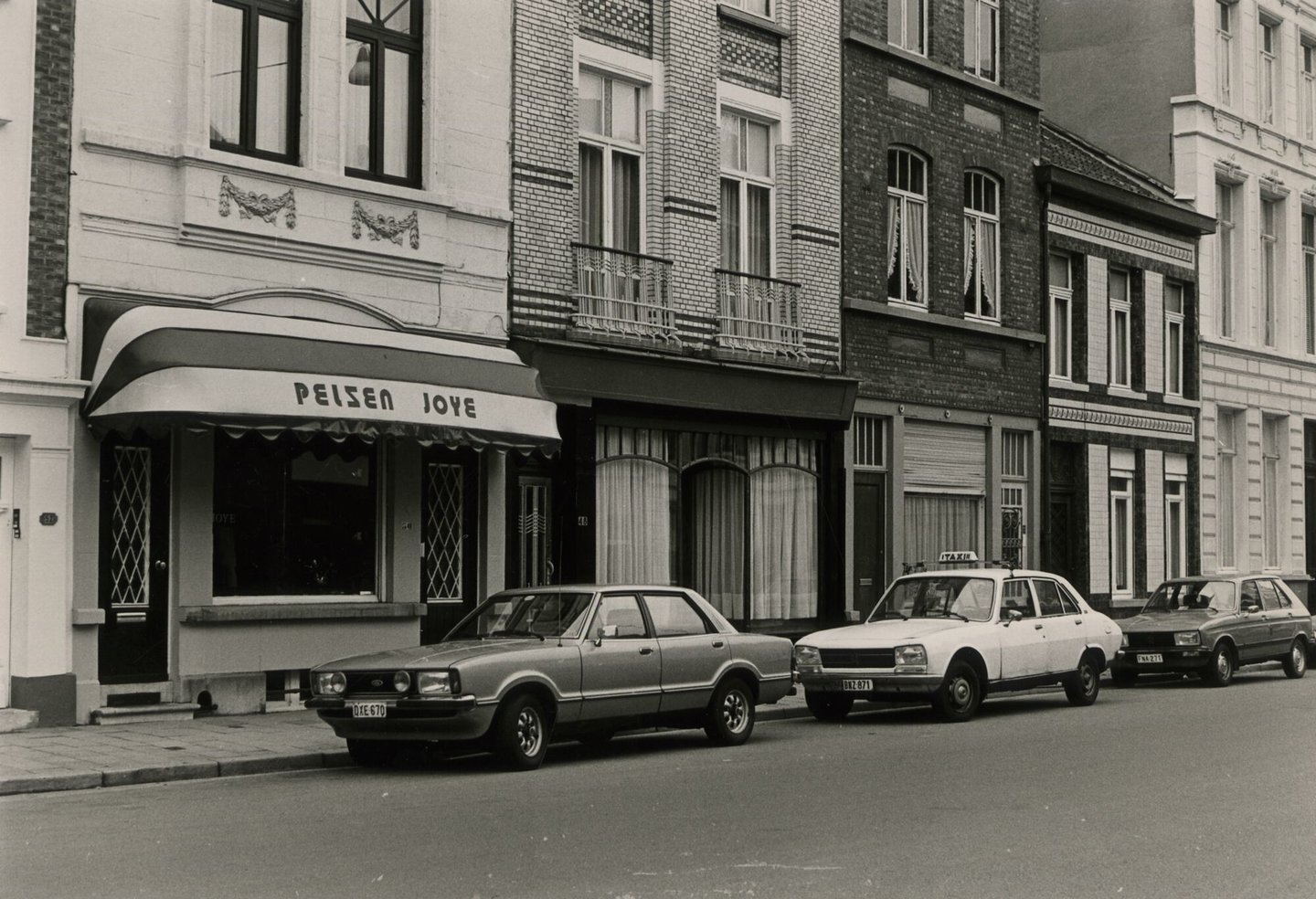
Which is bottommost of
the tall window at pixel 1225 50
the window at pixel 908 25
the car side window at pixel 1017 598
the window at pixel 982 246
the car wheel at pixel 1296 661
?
the car wheel at pixel 1296 661

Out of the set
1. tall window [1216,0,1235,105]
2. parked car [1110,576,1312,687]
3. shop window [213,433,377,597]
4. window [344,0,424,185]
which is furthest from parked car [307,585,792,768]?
tall window [1216,0,1235,105]

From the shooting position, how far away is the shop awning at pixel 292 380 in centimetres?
1434

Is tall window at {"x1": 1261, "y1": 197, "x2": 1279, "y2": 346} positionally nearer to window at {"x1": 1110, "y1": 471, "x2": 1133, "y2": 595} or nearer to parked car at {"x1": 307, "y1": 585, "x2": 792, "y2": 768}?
window at {"x1": 1110, "y1": 471, "x2": 1133, "y2": 595}

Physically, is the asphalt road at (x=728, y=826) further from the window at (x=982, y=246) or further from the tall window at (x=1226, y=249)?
the tall window at (x=1226, y=249)

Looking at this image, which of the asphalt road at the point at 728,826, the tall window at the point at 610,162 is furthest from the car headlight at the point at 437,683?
the tall window at the point at 610,162

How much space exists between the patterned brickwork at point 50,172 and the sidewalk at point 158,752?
12.1 feet

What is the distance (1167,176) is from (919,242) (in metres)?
9.69

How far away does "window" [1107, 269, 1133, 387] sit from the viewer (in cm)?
2936

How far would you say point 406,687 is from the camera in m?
12.1

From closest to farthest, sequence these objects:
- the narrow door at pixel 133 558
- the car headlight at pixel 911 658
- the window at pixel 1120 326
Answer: the narrow door at pixel 133 558
the car headlight at pixel 911 658
the window at pixel 1120 326

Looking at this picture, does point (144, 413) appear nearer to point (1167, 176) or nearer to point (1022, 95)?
point (1022, 95)

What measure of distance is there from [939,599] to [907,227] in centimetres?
899

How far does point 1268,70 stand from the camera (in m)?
34.7

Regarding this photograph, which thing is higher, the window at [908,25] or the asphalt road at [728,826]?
the window at [908,25]
